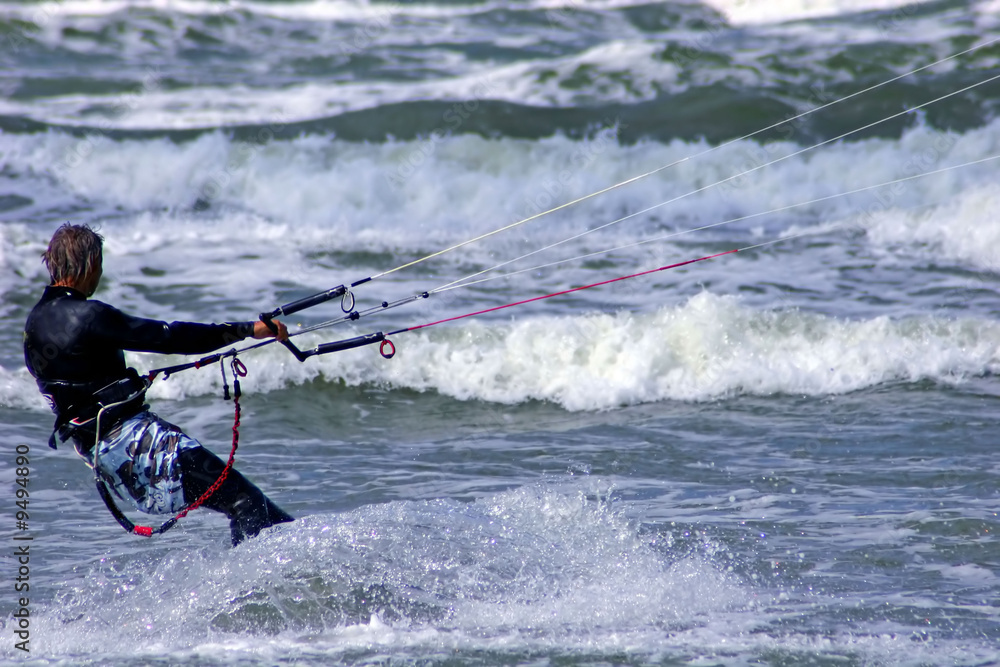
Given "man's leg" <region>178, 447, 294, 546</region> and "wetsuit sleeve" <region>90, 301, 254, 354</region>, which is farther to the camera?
"man's leg" <region>178, 447, 294, 546</region>

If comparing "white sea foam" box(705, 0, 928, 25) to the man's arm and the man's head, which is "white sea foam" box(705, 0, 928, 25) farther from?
the man's head

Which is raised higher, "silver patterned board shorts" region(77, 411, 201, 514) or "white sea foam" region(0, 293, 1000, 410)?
"silver patterned board shorts" region(77, 411, 201, 514)

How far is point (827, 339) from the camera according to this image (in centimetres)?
888

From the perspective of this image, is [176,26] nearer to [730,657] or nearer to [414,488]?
[414,488]

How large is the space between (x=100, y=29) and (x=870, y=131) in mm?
13398

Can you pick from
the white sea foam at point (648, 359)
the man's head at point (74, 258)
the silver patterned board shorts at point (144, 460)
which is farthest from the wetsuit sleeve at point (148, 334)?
the white sea foam at point (648, 359)

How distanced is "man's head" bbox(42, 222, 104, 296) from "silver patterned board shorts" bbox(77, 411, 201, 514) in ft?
2.04

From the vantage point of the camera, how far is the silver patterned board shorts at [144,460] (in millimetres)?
4355

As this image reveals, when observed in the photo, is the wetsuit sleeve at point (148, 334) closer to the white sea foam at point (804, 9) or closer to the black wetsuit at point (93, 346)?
the black wetsuit at point (93, 346)

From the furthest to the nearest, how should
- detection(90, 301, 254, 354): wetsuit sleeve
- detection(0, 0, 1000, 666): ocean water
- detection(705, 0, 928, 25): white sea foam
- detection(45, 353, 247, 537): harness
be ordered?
detection(705, 0, 928, 25): white sea foam < detection(0, 0, 1000, 666): ocean water < detection(45, 353, 247, 537): harness < detection(90, 301, 254, 354): wetsuit sleeve

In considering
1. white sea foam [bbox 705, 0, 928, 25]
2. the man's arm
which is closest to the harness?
the man's arm

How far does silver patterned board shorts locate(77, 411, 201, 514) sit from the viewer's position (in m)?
4.36

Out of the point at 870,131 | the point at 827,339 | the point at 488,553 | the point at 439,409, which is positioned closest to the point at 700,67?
the point at 870,131

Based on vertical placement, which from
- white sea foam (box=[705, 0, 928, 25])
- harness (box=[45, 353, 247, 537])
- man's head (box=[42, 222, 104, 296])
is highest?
white sea foam (box=[705, 0, 928, 25])
